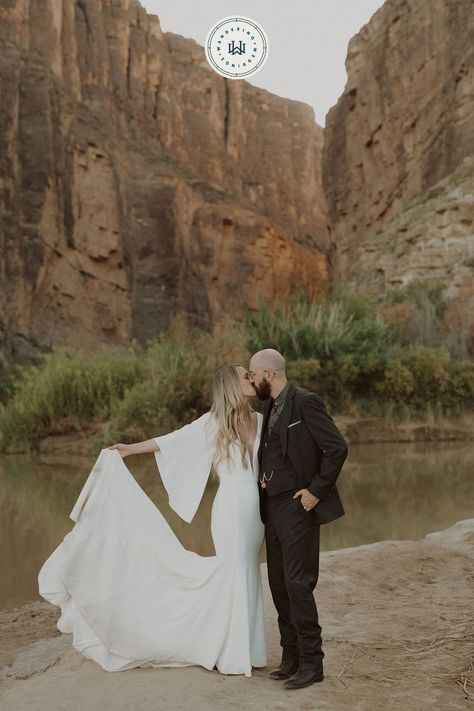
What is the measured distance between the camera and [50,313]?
40125 millimetres

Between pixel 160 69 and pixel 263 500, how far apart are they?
60.5m

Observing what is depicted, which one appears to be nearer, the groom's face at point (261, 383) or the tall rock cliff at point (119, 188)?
the groom's face at point (261, 383)

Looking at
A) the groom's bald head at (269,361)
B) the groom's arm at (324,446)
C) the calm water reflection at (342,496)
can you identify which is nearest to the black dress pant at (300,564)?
the groom's arm at (324,446)

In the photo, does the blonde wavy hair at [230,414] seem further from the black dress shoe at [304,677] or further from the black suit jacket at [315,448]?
the black dress shoe at [304,677]

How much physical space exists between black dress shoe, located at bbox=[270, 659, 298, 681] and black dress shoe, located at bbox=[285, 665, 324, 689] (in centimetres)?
9

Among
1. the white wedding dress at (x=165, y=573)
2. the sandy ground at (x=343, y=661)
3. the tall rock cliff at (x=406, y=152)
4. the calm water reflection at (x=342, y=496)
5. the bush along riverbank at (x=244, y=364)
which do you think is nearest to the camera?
the sandy ground at (x=343, y=661)

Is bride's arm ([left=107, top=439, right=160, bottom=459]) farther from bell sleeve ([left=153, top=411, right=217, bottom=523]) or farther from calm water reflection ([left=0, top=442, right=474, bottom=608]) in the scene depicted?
calm water reflection ([left=0, top=442, right=474, bottom=608])

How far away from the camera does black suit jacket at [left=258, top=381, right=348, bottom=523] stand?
3779 mm

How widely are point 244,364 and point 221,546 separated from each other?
11196 millimetres

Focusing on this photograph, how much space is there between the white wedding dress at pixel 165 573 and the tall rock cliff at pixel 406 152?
56.7ft

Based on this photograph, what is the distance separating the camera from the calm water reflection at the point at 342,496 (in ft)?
25.6

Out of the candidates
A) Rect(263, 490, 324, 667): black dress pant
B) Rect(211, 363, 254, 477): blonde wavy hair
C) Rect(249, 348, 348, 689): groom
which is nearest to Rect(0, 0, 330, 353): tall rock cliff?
Rect(211, 363, 254, 477): blonde wavy hair

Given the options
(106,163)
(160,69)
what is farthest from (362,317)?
(160,69)

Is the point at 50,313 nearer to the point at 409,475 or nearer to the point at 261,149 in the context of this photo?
the point at 409,475
